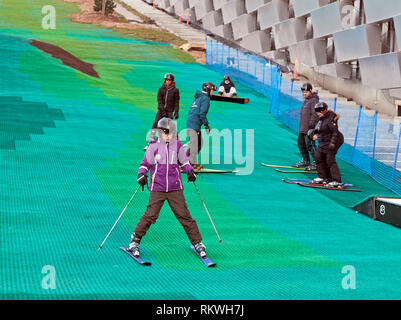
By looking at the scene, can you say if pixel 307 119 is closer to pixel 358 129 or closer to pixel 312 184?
pixel 312 184

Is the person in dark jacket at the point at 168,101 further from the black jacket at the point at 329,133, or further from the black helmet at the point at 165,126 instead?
the black helmet at the point at 165,126

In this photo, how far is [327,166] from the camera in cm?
1555

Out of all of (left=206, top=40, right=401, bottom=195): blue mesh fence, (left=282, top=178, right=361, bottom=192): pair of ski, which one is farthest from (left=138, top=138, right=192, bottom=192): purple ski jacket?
(left=206, top=40, right=401, bottom=195): blue mesh fence

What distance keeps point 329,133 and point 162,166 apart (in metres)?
7.35

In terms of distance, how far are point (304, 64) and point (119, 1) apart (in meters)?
35.7

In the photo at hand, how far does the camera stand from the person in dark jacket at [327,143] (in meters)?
15.0

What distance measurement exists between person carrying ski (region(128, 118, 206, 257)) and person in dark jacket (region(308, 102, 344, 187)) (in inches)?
268

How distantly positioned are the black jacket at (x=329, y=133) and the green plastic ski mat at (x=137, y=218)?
3.67ft

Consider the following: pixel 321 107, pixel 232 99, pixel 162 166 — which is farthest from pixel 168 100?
pixel 232 99

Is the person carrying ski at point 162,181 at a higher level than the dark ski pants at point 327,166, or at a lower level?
higher

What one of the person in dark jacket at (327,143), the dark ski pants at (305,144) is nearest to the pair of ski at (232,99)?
the dark ski pants at (305,144)

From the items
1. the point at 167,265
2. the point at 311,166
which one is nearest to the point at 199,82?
the point at 311,166

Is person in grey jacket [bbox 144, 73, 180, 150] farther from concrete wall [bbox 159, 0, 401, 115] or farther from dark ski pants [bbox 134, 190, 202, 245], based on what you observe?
concrete wall [bbox 159, 0, 401, 115]

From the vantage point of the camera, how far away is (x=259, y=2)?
54.2 meters
